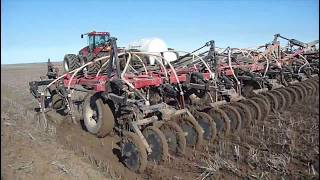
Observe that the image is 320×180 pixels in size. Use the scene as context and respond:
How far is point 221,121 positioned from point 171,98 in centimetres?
145

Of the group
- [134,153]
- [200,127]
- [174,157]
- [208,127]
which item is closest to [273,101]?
[208,127]

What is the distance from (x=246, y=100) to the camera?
25.6 ft

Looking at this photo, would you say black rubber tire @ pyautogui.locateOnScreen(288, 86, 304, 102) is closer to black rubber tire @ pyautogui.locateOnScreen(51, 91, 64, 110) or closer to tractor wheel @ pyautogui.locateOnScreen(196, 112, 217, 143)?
tractor wheel @ pyautogui.locateOnScreen(196, 112, 217, 143)

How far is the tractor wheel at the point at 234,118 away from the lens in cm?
684

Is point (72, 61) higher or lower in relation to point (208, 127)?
higher

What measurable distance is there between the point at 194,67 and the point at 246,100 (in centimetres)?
164

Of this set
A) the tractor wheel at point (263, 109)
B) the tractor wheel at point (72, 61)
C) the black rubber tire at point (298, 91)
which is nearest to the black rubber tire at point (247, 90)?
the black rubber tire at point (298, 91)

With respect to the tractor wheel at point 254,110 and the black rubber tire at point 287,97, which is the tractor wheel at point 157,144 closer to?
the tractor wheel at point 254,110

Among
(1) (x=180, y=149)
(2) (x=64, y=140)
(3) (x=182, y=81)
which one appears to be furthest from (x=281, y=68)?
(2) (x=64, y=140)

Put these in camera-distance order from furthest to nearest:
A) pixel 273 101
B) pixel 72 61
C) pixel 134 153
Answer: pixel 72 61
pixel 273 101
pixel 134 153

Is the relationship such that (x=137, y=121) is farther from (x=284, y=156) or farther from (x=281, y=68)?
(x=281, y=68)

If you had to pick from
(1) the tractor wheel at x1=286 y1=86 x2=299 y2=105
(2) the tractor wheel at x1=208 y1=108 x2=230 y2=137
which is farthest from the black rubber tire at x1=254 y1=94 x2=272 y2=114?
(2) the tractor wheel at x1=208 y1=108 x2=230 y2=137

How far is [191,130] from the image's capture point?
6.05 m

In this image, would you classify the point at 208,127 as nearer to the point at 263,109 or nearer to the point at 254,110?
the point at 254,110
